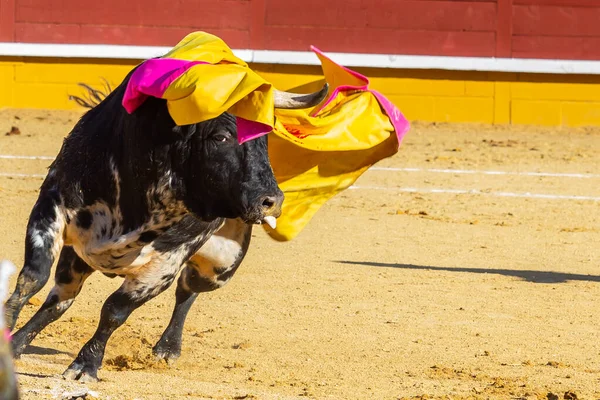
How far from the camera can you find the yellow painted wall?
10578mm

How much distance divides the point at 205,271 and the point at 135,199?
0.71 metres

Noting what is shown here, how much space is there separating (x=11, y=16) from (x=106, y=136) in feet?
25.9

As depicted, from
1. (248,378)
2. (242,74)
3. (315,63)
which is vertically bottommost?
(248,378)

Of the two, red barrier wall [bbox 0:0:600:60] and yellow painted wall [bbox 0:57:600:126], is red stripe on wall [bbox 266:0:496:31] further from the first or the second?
yellow painted wall [bbox 0:57:600:126]

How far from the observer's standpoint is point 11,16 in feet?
35.0

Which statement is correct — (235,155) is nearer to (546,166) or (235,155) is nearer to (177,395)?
(177,395)

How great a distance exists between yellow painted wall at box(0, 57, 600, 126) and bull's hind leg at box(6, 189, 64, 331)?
24.7 feet

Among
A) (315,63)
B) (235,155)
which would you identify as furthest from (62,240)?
(315,63)

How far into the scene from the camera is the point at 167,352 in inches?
148

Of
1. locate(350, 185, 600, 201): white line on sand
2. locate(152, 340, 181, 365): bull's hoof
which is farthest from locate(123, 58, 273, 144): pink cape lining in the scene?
locate(350, 185, 600, 201): white line on sand

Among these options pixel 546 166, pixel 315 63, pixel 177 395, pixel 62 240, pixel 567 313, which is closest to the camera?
pixel 177 395

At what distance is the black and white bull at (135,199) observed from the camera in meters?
3.04

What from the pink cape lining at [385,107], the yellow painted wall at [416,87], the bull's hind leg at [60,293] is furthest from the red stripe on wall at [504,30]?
the bull's hind leg at [60,293]

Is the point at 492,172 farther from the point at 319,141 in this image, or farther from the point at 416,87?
the point at 319,141
